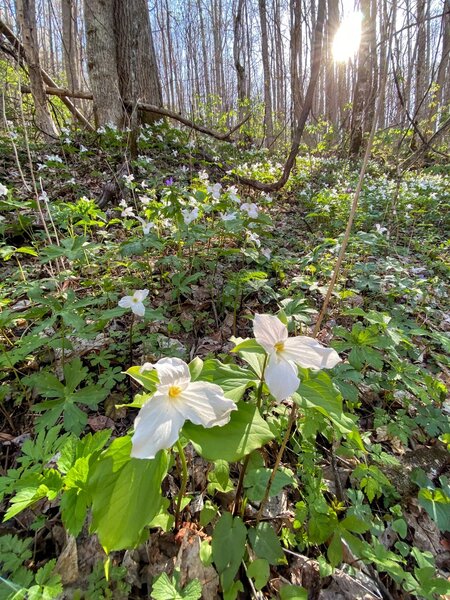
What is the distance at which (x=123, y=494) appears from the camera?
696 millimetres

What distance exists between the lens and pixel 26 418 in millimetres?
1585

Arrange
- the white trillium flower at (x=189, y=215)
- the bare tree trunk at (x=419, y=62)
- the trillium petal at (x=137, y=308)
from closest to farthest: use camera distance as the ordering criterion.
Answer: the trillium petal at (x=137, y=308) → the white trillium flower at (x=189, y=215) → the bare tree trunk at (x=419, y=62)

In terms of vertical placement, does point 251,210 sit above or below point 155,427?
above

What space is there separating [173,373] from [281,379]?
0.80 ft

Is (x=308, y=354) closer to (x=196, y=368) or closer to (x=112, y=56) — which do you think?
(x=196, y=368)

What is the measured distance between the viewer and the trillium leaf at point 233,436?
69cm

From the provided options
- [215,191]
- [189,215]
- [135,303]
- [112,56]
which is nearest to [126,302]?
[135,303]

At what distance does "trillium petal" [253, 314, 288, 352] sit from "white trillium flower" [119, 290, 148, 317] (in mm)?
938

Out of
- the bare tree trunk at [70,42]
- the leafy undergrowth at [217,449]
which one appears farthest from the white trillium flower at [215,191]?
the bare tree trunk at [70,42]

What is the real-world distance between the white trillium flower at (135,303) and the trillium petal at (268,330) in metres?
0.94

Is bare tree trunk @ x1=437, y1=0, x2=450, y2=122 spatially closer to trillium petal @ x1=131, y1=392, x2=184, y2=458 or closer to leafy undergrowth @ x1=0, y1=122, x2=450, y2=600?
leafy undergrowth @ x1=0, y1=122, x2=450, y2=600

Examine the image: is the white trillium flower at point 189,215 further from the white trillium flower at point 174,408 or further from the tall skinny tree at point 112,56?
the tall skinny tree at point 112,56

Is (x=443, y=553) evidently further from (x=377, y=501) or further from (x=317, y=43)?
(x=317, y=43)

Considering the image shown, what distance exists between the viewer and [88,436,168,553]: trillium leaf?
2.19 ft
